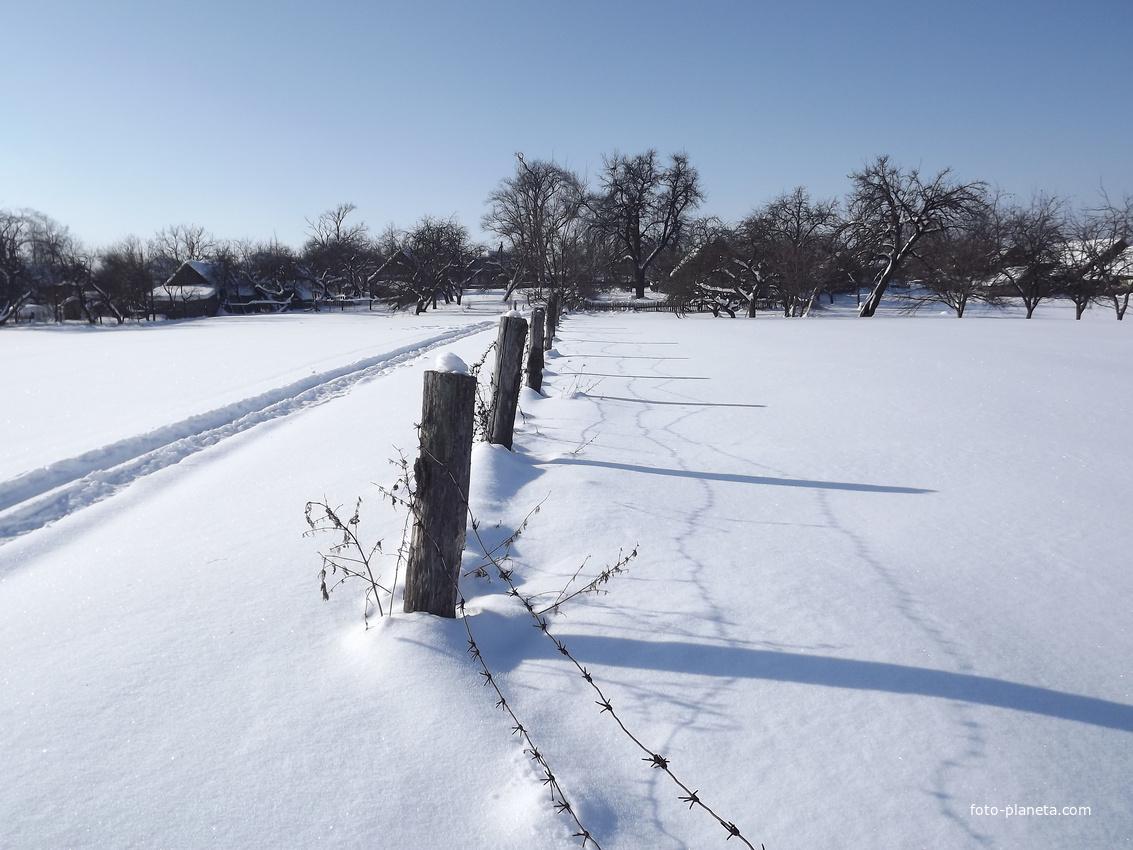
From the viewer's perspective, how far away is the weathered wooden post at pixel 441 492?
2439mm

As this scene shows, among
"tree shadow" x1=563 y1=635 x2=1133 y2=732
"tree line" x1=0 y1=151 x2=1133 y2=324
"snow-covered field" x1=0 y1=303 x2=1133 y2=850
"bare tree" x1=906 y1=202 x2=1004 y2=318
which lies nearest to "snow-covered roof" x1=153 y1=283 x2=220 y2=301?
"tree line" x1=0 y1=151 x2=1133 y2=324

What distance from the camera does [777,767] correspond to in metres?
1.88

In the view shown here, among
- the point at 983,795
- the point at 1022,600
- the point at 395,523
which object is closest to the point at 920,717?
the point at 983,795

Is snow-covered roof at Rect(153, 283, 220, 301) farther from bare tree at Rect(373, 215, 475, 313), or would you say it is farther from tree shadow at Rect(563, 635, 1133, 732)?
tree shadow at Rect(563, 635, 1133, 732)

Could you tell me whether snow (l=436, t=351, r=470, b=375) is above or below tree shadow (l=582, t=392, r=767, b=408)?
above

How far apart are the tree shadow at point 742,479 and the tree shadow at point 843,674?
240 cm

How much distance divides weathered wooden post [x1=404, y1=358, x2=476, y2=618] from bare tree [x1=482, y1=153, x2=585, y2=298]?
24.5 meters

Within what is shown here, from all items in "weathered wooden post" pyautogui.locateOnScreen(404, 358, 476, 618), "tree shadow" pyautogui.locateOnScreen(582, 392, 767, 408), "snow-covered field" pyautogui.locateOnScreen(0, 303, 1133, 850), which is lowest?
"snow-covered field" pyautogui.locateOnScreen(0, 303, 1133, 850)

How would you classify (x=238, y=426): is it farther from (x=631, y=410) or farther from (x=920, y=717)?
(x=920, y=717)

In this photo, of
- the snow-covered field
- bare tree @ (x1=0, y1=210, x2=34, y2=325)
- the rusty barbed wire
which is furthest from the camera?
bare tree @ (x1=0, y1=210, x2=34, y2=325)

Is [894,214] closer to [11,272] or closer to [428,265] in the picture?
[428,265]

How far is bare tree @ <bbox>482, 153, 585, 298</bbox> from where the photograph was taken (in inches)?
1147

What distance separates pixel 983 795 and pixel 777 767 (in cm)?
61

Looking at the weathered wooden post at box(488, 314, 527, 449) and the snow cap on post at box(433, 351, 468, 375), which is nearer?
the snow cap on post at box(433, 351, 468, 375)
